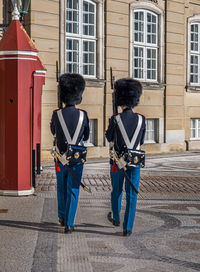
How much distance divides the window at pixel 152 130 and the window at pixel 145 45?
1459 mm

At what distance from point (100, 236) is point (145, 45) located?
44.8ft

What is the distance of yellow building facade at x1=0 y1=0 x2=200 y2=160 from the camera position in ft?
52.0

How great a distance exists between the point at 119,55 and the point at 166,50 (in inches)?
98.0

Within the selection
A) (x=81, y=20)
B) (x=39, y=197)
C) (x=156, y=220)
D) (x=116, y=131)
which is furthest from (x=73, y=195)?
(x=81, y=20)

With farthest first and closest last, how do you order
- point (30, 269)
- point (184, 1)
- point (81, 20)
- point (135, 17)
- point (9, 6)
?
point (184, 1)
point (135, 17)
point (81, 20)
point (9, 6)
point (30, 269)

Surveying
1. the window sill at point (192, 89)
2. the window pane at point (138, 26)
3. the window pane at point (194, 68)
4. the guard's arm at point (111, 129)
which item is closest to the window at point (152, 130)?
the window sill at point (192, 89)

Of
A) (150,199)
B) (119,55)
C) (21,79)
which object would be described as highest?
(119,55)

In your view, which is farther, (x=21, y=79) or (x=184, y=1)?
(x=184, y=1)

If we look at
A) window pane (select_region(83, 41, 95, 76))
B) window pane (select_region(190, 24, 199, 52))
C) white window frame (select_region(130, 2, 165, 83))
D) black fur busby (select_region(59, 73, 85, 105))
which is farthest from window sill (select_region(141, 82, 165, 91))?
black fur busby (select_region(59, 73, 85, 105))

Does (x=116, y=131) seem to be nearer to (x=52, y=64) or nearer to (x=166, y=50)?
(x=52, y=64)

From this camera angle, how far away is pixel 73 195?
247 inches

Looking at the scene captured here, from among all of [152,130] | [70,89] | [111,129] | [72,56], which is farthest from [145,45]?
[111,129]

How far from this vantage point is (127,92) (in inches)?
250

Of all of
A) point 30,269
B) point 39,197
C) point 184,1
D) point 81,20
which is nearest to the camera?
point 30,269
